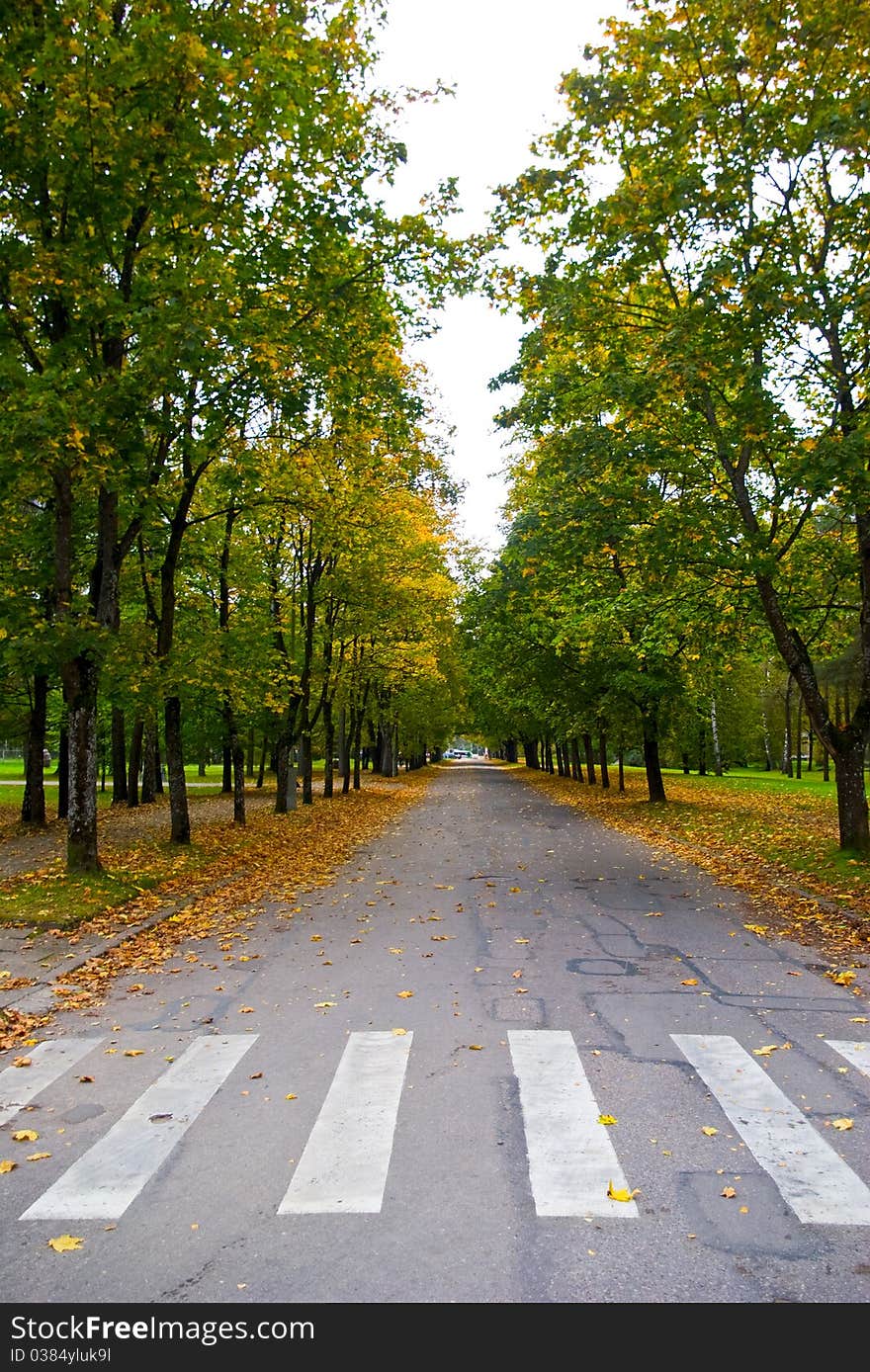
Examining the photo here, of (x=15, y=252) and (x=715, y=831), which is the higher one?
(x=15, y=252)

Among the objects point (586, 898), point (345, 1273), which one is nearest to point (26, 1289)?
point (345, 1273)

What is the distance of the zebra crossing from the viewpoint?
11.6 ft

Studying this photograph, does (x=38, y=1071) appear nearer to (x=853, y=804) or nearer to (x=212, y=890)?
(x=212, y=890)

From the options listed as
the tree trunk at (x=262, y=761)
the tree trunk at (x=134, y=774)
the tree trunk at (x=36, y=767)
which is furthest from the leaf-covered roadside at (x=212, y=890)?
the tree trunk at (x=262, y=761)

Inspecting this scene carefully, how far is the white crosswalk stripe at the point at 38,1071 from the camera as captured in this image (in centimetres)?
474

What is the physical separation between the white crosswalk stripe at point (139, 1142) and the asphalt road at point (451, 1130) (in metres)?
0.02

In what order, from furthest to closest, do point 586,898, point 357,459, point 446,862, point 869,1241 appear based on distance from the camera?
point 357,459 → point 446,862 → point 586,898 → point 869,1241

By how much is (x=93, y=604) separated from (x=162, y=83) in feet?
19.8

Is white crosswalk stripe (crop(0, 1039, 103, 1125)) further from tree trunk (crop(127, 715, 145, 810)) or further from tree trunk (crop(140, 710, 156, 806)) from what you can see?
tree trunk (crop(127, 715, 145, 810))

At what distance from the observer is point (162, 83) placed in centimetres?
867

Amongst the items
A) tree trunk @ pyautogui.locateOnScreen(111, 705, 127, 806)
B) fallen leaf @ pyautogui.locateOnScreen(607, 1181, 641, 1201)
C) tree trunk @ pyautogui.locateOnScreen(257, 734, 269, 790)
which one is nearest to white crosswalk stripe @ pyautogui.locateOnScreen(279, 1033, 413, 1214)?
fallen leaf @ pyautogui.locateOnScreen(607, 1181, 641, 1201)

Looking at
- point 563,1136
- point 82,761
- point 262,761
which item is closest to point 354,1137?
point 563,1136

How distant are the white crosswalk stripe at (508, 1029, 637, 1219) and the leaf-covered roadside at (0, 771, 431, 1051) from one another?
350 cm

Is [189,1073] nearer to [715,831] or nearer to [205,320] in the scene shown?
[205,320]
